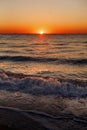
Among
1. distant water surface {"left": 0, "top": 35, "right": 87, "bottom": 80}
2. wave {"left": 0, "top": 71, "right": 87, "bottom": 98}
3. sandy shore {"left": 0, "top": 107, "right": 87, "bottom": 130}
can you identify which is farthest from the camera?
distant water surface {"left": 0, "top": 35, "right": 87, "bottom": 80}

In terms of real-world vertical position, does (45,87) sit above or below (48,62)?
above

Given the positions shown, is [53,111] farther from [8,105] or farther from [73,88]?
[73,88]

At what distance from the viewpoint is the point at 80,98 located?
7.22m

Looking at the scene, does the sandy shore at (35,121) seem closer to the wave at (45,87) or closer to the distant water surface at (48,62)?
the wave at (45,87)

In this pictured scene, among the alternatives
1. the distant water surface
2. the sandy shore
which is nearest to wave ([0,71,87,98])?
the sandy shore

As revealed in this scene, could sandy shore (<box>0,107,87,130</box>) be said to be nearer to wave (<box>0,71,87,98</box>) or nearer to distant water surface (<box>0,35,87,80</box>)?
wave (<box>0,71,87,98</box>)

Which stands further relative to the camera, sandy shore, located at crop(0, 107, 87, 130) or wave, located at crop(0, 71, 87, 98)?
wave, located at crop(0, 71, 87, 98)

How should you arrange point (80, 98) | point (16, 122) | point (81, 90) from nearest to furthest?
point (16, 122) < point (80, 98) < point (81, 90)

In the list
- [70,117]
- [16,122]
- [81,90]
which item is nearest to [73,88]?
[81,90]

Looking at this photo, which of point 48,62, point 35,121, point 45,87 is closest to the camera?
point 35,121

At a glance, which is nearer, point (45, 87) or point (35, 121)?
point (35, 121)

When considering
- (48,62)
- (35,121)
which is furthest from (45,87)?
(48,62)

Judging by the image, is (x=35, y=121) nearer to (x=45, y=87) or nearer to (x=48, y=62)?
(x=45, y=87)

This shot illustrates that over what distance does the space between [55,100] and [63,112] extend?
972mm
